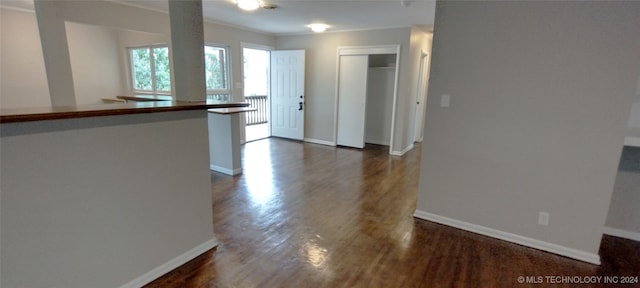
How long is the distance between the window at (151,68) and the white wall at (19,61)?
66.5 inches

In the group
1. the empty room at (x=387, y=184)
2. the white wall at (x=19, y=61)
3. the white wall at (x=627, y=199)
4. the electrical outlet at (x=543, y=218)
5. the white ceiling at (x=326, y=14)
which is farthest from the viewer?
the white wall at (x=19, y=61)

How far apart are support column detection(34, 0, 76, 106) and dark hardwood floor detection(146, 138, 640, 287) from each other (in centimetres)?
215

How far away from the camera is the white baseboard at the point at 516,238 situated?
236cm

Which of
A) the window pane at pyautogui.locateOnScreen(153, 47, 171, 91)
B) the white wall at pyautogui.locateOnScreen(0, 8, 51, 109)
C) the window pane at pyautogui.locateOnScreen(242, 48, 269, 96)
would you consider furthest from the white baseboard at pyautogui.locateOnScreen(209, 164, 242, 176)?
the window pane at pyautogui.locateOnScreen(242, 48, 269, 96)

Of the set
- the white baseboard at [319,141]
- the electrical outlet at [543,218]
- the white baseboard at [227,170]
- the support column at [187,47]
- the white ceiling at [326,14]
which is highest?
the white ceiling at [326,14]

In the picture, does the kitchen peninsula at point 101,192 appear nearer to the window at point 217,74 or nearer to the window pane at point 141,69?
the window at point 217,74

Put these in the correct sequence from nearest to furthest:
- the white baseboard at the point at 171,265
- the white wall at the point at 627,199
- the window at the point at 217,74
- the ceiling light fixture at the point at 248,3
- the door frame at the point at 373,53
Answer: the white baseboard at the point at 171,265
the white wall at the point at 627,199
the ceiling light fixture at the point at 248,3
the door frame at the point at 373,53
the window at the point at 217,74

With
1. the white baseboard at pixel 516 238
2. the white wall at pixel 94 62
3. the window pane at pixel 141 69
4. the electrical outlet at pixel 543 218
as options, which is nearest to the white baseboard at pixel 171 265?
the white baseboard at pixel 516 238

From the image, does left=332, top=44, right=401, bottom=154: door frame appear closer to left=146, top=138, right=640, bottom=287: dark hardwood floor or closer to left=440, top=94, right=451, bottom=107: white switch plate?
left=146, top=138, right=640, bottom=287: dark hardwood floor

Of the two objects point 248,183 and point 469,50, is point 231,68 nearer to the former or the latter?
point 248,183

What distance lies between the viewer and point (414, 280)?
2078mm

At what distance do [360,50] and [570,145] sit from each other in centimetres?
402

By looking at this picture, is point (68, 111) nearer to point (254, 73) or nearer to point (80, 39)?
point (80, 39)

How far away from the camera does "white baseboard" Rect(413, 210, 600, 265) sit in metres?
2.36
